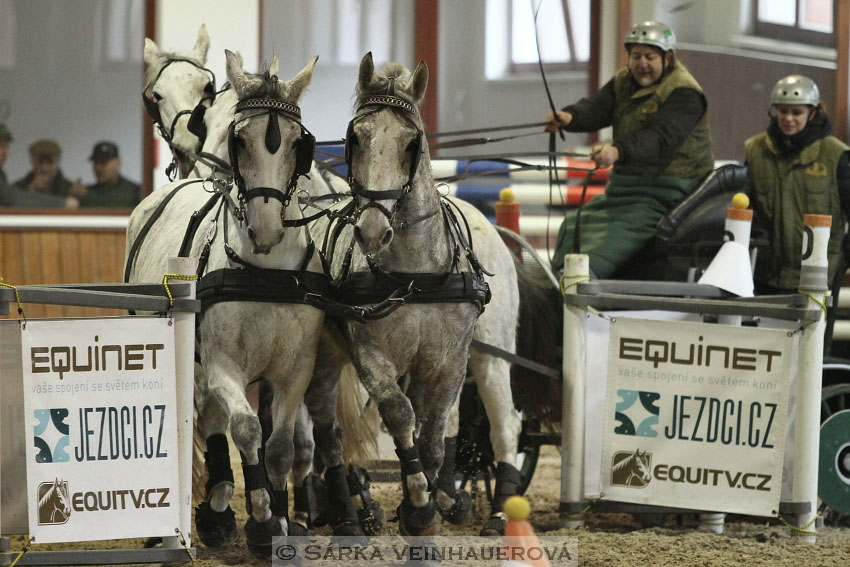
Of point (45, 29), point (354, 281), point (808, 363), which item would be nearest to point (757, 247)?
point (808, 363)

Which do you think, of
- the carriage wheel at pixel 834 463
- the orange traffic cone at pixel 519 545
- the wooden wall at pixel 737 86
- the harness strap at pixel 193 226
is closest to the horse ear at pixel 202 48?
the harness strap at pixel 193 226

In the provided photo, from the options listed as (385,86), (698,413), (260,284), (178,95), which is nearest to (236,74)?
(385,86)

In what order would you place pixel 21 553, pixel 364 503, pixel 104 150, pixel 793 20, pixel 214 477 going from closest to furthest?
pixel 21 553 → pixel 214 477 → pixel 364 503 → pixel 793 20 → pixel 104 150

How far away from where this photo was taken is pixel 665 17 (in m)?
8.84

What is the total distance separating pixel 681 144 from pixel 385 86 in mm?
2452

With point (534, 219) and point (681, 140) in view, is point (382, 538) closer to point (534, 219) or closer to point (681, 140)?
point (681, 140)

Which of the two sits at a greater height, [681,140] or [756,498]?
[681,140]

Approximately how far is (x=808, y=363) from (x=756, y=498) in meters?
0.61

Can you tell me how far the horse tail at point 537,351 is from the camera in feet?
19.0

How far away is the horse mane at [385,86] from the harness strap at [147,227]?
1214 millimetres

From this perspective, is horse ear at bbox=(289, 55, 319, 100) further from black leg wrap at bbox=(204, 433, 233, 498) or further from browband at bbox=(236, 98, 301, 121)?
black leg wrap at bbox=(204, 433, 233, 498)

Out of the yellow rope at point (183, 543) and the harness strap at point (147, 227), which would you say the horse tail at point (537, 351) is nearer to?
the harness strap at point (147, 227)

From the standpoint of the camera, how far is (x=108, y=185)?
900cm

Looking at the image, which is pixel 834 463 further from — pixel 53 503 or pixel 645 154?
pixel 53 503
